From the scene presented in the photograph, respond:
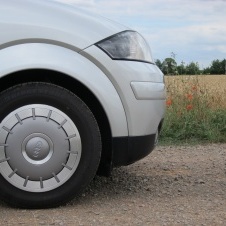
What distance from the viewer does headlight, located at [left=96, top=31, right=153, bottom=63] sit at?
388 centimetres

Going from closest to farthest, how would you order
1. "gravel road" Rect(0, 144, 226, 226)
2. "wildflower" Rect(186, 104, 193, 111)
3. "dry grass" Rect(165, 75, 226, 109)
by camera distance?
1. "gravel road" Rect(0, 144, 226, 226)
2. "wildflower" Rect(186, 104, 193, 111)
3. "dry grass" Rect(165, 75, 226, 109)

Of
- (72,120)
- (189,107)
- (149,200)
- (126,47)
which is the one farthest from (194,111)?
(72,120)

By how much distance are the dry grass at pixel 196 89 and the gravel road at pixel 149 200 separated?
98.1 inches

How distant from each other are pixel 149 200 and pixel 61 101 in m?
1.06

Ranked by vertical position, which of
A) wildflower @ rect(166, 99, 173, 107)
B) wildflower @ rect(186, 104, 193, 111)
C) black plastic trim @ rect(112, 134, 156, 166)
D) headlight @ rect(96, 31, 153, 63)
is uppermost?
headlight @ rect(96, 31, 153, 63)

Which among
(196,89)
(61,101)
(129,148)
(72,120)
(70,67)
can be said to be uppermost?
(70,67)

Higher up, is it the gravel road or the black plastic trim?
the black plastic trim

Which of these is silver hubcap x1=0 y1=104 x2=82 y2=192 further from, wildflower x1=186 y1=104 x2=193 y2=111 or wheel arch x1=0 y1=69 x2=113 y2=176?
wildflower x1=186 y1=104 x2=193 y2=111

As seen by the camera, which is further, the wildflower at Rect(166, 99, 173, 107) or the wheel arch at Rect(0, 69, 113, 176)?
the wildflower at Rect(166, 99, 173, 107)

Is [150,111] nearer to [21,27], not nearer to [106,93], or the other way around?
[106,93]

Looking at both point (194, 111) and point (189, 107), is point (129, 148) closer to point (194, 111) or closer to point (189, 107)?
point (189, 107)

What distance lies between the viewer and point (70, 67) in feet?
12.4

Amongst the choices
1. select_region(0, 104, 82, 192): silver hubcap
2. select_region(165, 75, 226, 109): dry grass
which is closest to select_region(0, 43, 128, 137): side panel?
select_region(0, 104, 82, 192): silver hubcap

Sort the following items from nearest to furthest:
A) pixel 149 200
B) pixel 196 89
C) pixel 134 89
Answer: pixel 134 89
pixel 149 200
pixel 196 89
